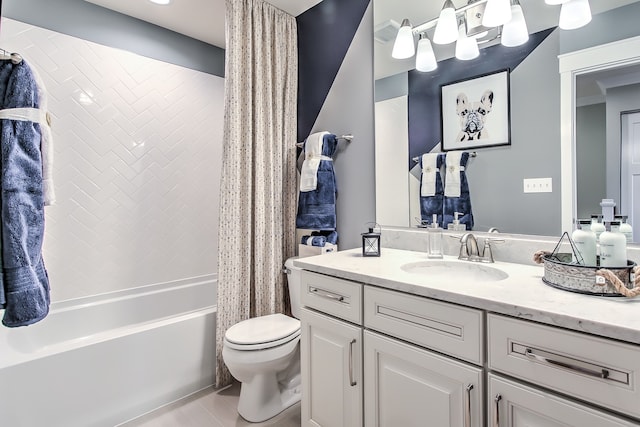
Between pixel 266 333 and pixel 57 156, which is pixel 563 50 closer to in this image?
pixel 266 333

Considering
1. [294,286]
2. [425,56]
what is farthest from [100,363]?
[425,56]

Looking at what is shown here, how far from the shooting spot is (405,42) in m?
1.71

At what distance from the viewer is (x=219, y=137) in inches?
113

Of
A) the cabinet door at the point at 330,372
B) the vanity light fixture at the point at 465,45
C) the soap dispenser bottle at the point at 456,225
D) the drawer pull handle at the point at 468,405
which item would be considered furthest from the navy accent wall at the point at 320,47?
the drawer pull handle at the point at 468,405

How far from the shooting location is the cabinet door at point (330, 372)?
4.02 feet

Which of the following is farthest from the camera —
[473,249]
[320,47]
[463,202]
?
[320,47]

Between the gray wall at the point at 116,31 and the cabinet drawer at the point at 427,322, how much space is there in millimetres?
2458

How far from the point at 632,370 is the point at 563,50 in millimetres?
1159

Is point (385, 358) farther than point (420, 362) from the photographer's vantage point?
Yes

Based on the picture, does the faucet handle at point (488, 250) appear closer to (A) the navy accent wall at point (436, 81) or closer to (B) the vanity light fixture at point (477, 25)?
(A) the navy accent wall at point (436, 81)

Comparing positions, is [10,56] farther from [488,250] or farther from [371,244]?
[488,250]

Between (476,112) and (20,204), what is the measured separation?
1.84 meters

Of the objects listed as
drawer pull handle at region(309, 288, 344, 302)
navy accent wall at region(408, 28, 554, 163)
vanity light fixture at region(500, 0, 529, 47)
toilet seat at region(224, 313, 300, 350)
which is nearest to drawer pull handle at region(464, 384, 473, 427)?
drawer pull handle at region(309, 288, 344, 302)

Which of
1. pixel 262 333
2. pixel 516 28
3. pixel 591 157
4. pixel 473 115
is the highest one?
pixel 516 28
